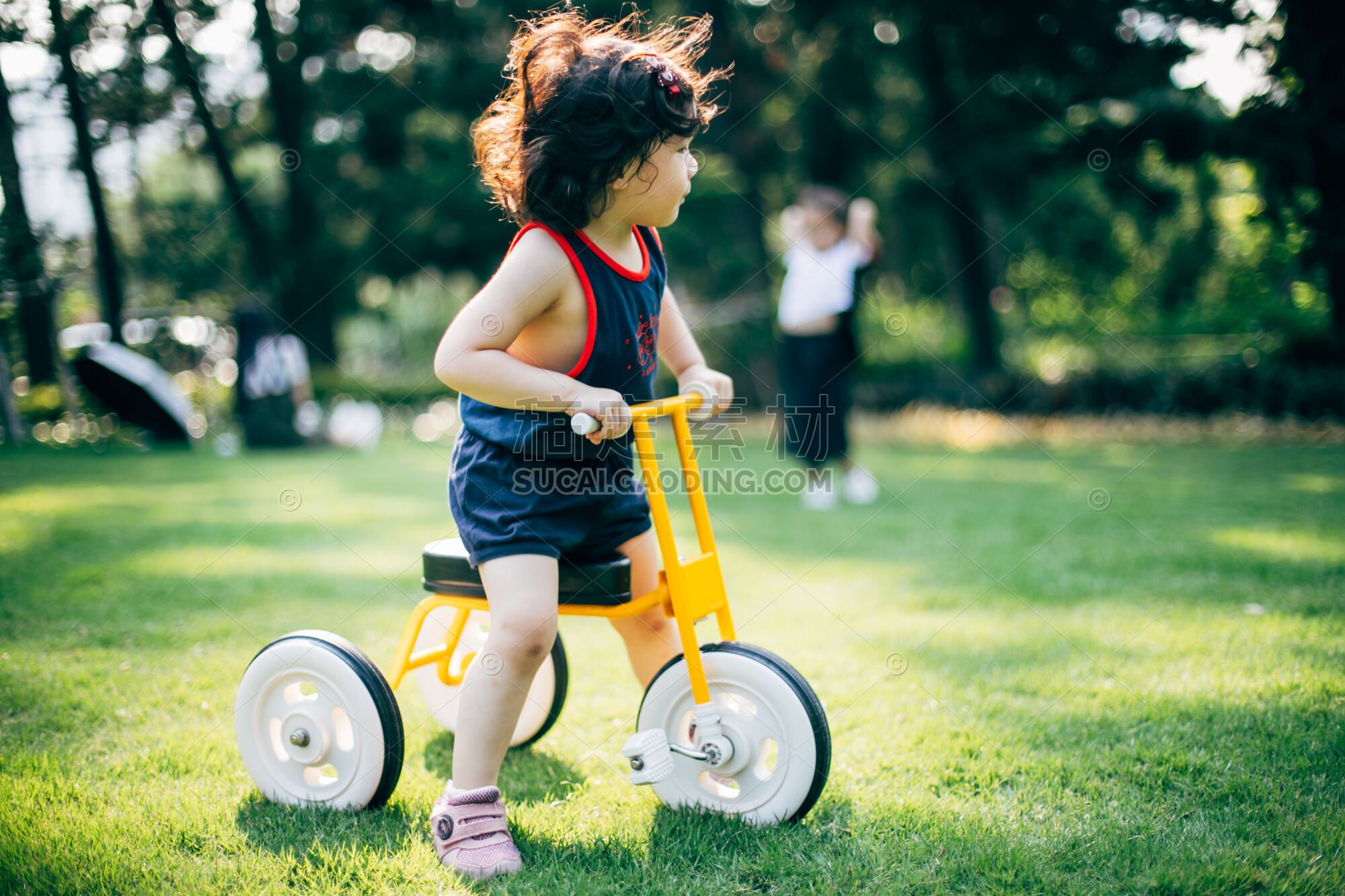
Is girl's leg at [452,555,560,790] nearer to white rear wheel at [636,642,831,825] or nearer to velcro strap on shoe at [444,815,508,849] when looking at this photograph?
velcro strap on shoe at [444,815,508,849]

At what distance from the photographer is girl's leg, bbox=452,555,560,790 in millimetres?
1857

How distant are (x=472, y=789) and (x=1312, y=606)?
3.07 m

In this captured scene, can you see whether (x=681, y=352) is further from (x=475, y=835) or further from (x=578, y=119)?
(x=475, y=835)

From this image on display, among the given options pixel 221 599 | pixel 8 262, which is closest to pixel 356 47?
pixel 8 262

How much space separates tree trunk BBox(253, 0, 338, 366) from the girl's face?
1275 centimetres

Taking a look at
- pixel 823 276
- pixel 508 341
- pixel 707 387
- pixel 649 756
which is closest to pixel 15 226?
pixel 823 276

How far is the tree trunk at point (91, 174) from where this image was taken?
229 inches

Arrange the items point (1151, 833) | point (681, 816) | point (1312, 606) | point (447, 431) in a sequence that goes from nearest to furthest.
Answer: point (1151, 833)
point (681, 816)
point (1312, 606)
point (447, 431)

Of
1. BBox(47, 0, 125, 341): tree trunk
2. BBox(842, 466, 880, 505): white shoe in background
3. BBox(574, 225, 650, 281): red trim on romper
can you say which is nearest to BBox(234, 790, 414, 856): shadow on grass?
BBox(574, 225, 650, 281): red trim on romper

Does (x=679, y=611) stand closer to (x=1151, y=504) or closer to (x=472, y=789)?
(x=472, y=789)

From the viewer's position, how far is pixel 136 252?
11828 mm

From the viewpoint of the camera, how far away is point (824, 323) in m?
6.03

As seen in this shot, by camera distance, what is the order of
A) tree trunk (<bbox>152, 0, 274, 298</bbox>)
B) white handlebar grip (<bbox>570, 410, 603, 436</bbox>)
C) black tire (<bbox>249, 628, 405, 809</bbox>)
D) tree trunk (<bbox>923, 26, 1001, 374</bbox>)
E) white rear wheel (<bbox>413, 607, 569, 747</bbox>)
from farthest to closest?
tree trunk (<bbox>923, 26, 1001, 374</bbox>) → tree trunk (<bbox>152, 0, 274, 298</bbox>) → white rear wheel (<bbox>413, 607, 569, 747</bbox>) → black tire (<bbox>249, 628, 405, 809</bbox>) → white handlebar grip (<bbox>570, 410, 603, 436</bbox>)

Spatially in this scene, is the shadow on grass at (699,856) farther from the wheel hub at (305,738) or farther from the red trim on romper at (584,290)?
the red trim on romper at (584,290)
